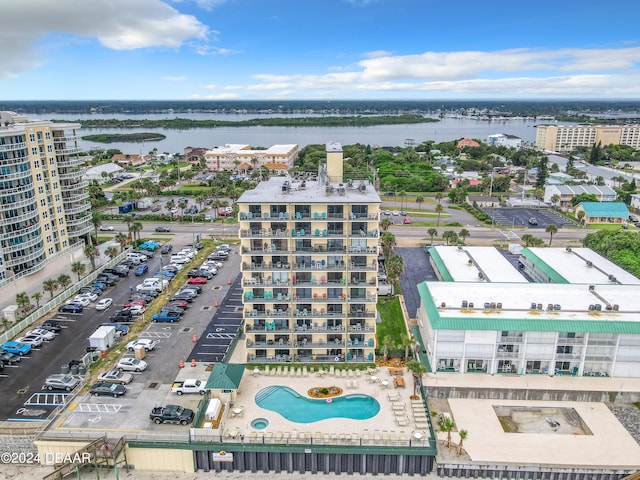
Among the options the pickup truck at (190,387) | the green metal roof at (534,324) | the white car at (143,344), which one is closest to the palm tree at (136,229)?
the white car at (143,344)

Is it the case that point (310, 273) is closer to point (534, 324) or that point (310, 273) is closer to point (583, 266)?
point (534, 324)

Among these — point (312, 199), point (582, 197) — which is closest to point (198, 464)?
point (312, 199)

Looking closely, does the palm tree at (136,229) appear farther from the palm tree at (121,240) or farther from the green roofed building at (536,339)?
the green roofed building at (536,339)

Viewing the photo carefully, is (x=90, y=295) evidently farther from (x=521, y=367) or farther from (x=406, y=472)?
(x=521, y=367)

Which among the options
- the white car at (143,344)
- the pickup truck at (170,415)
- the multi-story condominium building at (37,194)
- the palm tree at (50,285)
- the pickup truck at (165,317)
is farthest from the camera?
the multi-story condominium building at (37,194)

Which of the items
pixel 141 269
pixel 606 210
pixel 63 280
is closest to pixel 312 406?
pixel 63 280

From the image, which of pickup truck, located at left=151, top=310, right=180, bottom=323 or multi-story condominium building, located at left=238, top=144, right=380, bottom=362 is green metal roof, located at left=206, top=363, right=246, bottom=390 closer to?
multi-story condominium building, located at left=238, top=144, right=380, bottom=362
